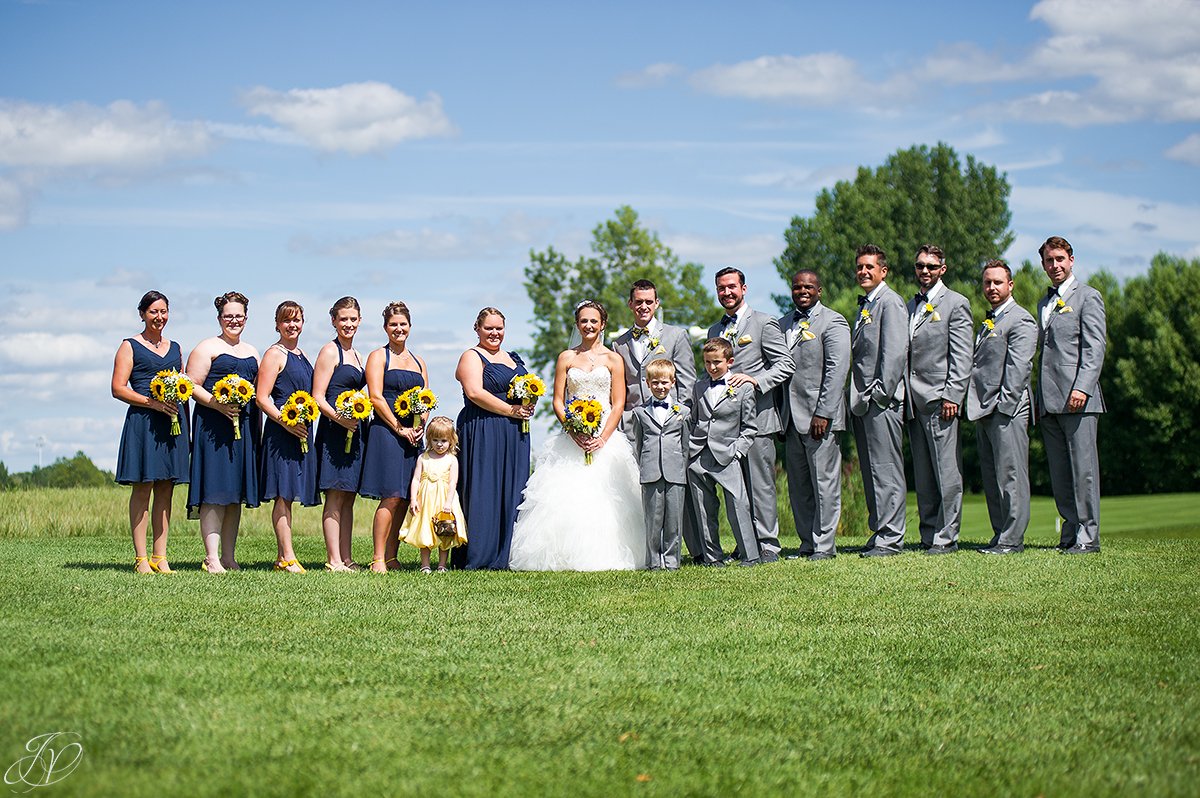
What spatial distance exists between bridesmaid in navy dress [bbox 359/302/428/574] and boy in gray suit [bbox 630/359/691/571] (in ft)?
6.93

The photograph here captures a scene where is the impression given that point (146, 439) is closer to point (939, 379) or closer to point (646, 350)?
point (646, 350)

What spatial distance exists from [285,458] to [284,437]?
187mm

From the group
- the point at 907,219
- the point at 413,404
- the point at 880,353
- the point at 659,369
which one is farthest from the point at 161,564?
the point at 907,219

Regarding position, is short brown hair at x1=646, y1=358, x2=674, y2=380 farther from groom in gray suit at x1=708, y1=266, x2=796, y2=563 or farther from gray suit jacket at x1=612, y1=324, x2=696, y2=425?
groom in gray suit at x1=708, y1=266, x2=796, y2=563

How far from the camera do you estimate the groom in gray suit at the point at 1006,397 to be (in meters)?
11.6

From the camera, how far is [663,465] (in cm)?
1094

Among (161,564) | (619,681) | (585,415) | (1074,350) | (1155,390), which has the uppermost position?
(1155,390)

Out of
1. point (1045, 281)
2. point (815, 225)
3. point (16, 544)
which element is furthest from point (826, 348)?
point (815, 225)

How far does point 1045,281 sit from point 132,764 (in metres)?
44.9

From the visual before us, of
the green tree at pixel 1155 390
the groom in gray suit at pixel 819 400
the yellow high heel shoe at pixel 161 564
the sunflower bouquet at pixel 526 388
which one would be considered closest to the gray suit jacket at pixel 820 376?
the groom in gray suit at pixel 819 400

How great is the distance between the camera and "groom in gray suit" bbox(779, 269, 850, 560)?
11664 mm

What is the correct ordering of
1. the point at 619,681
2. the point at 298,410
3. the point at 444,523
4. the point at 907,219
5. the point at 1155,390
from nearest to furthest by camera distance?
the point at 619,681, the point at 298,410, the point at 444,523, the point at 1155,390, the point at 907,219

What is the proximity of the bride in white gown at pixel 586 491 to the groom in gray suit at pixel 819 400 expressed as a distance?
161cm

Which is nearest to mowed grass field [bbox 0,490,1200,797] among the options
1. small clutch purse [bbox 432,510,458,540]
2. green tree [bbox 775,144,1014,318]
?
small clutch purse [bbox 432,510,458,540]
